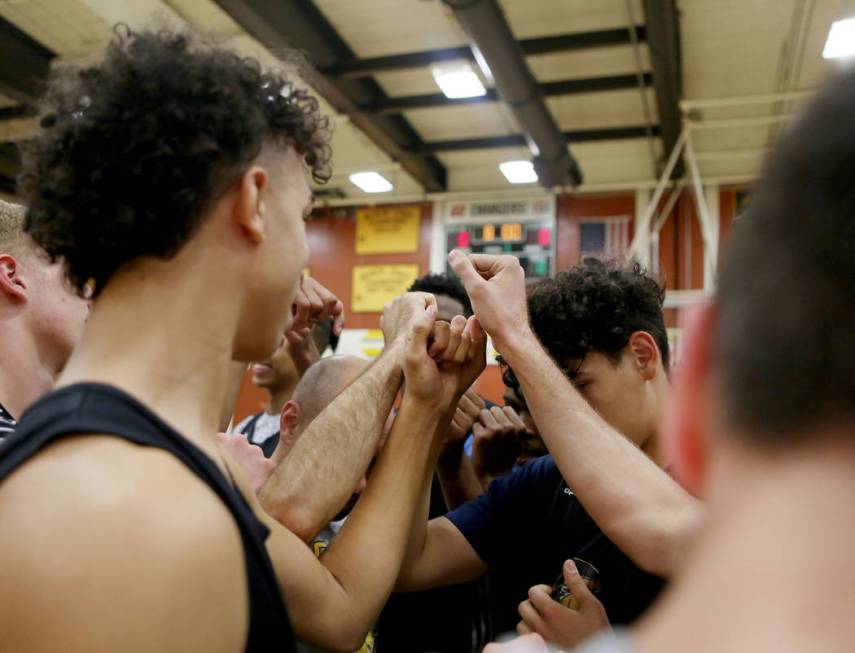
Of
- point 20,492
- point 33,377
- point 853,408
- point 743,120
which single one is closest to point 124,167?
point 20,492

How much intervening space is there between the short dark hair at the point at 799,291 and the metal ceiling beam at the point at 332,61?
3.64 meters

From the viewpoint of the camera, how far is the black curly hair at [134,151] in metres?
1.10

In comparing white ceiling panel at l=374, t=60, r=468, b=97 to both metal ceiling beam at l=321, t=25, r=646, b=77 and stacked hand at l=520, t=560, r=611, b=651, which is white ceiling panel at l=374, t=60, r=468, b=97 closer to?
metal ceiling beam at l=321, t=25, r=646, b=77

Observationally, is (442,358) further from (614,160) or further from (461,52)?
(614,160)

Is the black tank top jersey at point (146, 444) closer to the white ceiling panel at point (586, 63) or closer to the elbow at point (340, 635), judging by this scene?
the elbow at point (340, 635)

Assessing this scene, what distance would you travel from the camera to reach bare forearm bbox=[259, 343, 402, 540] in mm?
1560

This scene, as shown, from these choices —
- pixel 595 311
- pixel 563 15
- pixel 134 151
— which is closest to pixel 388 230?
pixel 563 15

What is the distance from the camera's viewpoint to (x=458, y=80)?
6.26 meters

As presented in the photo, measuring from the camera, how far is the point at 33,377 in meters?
2.19

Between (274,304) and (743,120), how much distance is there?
6462 mm

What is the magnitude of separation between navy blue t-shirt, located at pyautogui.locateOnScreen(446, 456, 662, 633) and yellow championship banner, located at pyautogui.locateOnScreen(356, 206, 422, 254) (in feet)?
21.8

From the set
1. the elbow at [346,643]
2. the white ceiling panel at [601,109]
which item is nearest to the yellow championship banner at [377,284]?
the white ceiling panel at [601,109]

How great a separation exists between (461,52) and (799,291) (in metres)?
6.19

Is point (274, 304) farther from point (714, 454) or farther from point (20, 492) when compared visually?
point (714, 454)
